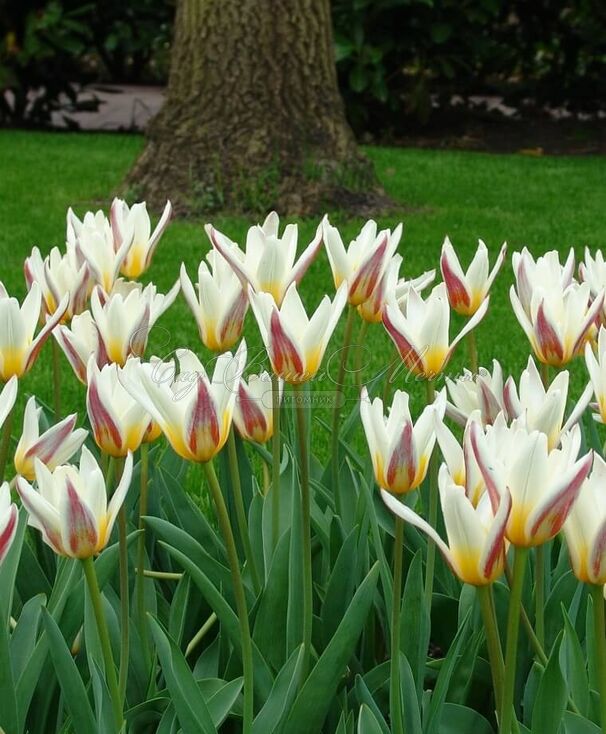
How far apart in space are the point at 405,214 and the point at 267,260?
537cm

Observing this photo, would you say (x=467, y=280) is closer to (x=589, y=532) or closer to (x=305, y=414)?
(x=305, y=414)

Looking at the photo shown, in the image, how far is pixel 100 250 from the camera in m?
2.05

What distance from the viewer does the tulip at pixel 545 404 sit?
1458 millimetres

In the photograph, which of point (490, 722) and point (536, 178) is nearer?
point (490, 722)

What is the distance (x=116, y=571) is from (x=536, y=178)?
23.6ft

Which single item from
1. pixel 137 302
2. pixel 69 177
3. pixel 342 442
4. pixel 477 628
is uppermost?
pixel 137 302

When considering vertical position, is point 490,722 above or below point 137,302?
below

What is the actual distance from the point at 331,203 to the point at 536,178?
2.50 m

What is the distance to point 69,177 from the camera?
27.3 ft

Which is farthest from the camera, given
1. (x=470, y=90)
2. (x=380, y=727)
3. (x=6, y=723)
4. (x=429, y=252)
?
(x=470, y=90)

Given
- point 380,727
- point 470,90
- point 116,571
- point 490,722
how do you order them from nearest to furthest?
1. point 380,727
2. point 490,722
3. point 116,571
4. point 470,90

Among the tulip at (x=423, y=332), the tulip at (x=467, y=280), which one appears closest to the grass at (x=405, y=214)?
the tulip at (x=467, y=280)

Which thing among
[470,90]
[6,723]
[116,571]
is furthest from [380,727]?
[470,90]

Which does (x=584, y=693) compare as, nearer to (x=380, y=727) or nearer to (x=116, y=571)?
(x=380, y=727)
